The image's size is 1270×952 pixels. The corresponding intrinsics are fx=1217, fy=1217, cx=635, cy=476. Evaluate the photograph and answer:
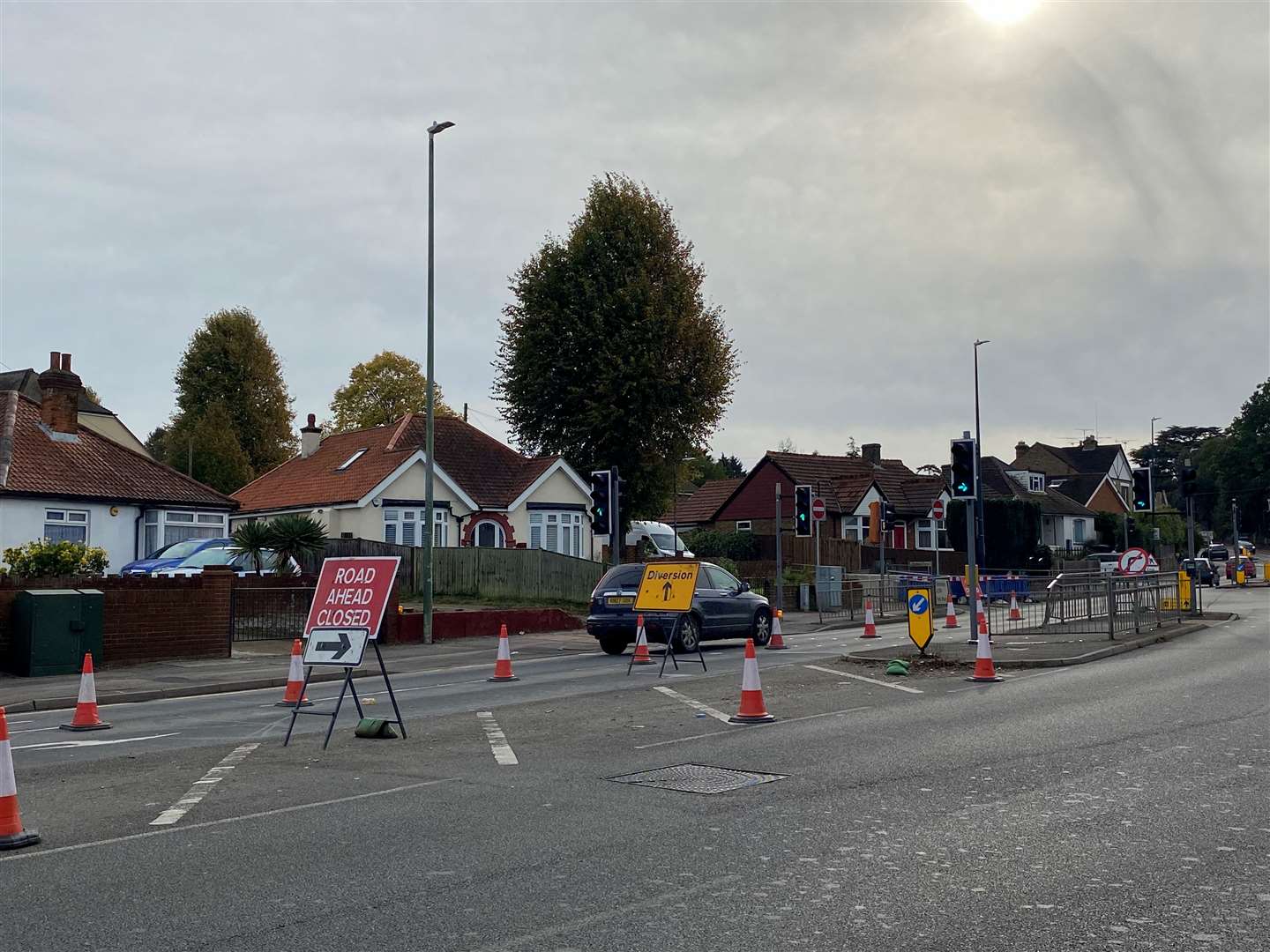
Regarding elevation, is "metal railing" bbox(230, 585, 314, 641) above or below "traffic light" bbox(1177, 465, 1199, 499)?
below

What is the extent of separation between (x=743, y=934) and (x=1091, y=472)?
3991 inches

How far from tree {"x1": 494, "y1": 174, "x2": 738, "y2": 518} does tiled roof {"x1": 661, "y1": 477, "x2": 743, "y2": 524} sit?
25280 millimetres

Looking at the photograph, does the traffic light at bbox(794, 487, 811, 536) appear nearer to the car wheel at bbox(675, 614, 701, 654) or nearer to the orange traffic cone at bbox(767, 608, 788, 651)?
the orange traffic cone at bbox(767, 608, 788, 651)

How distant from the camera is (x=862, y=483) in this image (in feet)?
220

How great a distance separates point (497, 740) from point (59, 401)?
29823 millimetres

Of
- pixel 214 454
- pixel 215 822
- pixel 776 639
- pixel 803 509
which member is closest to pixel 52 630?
pixel 776 639

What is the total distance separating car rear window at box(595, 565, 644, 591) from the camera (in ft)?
73.2

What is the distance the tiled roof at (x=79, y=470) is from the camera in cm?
3347

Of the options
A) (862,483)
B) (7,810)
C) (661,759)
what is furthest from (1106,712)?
(862,483)

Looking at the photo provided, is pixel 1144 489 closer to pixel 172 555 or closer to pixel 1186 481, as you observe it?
pixel 1186 481

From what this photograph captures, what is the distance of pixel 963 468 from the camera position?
21109 mm

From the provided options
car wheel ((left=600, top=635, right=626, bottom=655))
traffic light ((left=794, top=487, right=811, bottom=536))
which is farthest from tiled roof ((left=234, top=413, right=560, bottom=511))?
car wheel ((left=600, top=635, right=626, bottom=655))

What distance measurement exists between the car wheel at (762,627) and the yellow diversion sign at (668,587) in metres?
5.05

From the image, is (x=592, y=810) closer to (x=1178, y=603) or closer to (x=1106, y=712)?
(x=1106, y=712)
